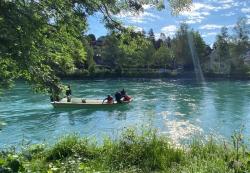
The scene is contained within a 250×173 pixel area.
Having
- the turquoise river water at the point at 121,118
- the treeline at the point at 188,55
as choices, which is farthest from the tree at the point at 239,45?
the turquoise river water at the point at 121,118

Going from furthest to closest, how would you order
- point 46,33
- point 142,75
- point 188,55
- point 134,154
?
point 188,55, point 142,75, point 134,154, point 46,33

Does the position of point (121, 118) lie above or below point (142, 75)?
below

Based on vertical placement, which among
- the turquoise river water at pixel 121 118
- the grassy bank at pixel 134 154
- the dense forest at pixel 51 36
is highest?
the dense forest at pixel 51 36

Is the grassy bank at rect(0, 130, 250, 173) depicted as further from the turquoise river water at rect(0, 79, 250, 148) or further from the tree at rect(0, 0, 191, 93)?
the turquoise river water at rect(0, 79, 250, 148)

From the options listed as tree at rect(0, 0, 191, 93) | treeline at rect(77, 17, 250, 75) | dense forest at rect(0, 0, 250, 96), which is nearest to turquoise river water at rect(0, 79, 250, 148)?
dense forest at rect(0, 0, 250, 96)

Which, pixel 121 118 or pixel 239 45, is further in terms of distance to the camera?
pixel 239 45

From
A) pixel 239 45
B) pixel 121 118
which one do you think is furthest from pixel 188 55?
pixel 121 118

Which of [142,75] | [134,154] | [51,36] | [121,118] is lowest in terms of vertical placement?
[121,118]

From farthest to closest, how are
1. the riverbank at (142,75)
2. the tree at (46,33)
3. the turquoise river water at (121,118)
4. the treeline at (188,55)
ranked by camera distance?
1. the treeline at (188,55)
2. the riverbank at (142,75)
3. the turquoise river water at (121,118)
4. the tree at (46,33)

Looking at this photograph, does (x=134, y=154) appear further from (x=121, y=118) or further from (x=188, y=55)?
(x=188, y=55)

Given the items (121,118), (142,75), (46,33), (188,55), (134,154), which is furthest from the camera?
(188,55)

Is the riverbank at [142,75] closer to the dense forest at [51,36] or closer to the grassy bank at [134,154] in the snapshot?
the grassy bank at [134,154]

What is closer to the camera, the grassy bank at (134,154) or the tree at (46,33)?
the tree at (46,33)

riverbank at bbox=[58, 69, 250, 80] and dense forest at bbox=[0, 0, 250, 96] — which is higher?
dense forest at bbox=[0, 0, 250, 96]
